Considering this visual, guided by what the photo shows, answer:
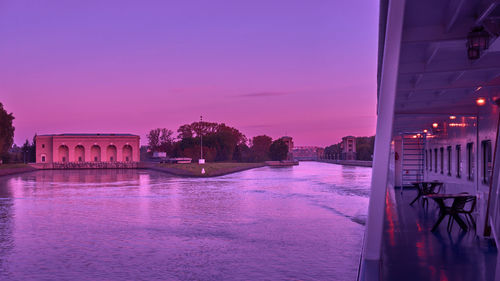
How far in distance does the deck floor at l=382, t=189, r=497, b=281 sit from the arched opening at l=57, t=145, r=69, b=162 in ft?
332

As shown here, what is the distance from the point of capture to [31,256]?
10.4 metres

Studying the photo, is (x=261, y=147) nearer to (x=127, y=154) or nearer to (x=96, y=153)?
(x=127, y=154)

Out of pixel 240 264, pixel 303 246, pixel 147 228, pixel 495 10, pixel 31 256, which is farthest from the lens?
pixel 147 228

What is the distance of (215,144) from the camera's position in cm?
11119

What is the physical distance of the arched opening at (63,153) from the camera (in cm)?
10225

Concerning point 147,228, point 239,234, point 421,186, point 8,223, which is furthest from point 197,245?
point 421,186

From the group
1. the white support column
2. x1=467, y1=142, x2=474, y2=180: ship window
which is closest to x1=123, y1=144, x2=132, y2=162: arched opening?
x1=467, y1=142, x2=474, y2=180: ship window

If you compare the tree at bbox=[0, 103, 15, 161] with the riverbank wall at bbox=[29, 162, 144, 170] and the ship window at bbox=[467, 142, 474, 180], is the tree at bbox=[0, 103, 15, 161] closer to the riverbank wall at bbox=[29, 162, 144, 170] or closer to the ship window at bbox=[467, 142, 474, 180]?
the riverbank wall at bbox=[29, 162, 144, 170]

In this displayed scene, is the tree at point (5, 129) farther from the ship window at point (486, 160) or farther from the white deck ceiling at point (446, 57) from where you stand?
the ship window at point (486, 160)

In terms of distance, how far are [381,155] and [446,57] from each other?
2885mm

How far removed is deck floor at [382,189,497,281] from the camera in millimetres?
6727

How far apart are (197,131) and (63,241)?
110 metres

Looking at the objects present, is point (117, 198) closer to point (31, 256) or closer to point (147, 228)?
point (147, 228)

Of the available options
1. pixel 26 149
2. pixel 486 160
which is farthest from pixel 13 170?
pixel 486 160
